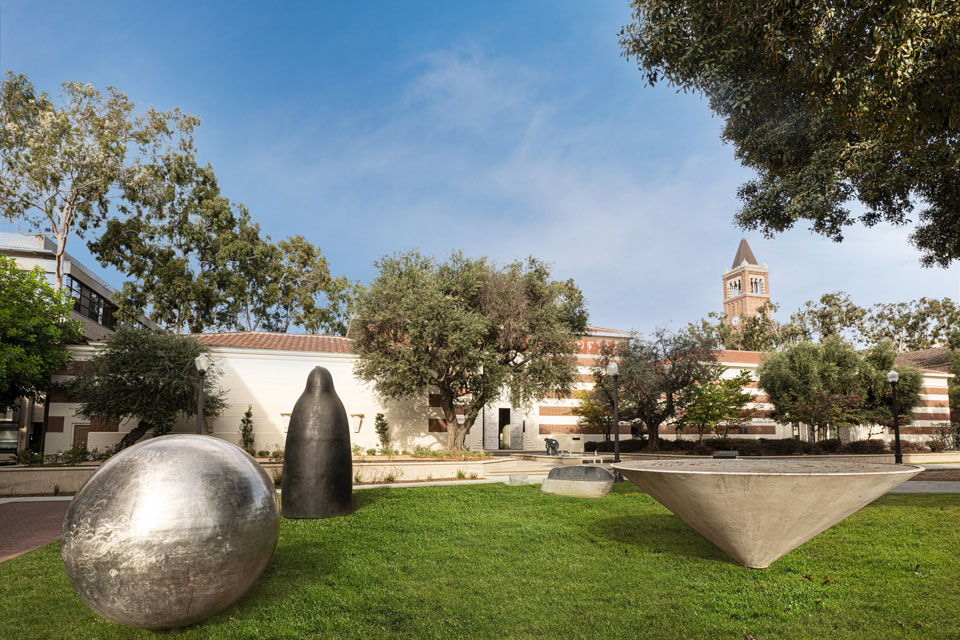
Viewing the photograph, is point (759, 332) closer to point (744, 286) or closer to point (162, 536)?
point (744, 286)

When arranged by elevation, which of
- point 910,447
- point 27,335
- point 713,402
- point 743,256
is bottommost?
point 910,447

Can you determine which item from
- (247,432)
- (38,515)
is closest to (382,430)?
(247,432)

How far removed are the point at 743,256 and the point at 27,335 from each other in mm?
94638

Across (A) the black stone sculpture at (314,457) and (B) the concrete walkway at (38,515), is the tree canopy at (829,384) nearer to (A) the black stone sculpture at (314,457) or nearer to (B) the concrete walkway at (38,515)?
(B) the concrete walkway at (38,515)

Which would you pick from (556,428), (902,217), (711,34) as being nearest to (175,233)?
(556,428)

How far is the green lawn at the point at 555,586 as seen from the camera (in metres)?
5.50

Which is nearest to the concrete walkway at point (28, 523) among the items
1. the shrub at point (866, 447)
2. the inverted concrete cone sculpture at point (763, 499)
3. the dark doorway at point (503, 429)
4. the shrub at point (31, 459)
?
the shrub at point (31, 459)

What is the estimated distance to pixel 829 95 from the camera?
10227 millimetres

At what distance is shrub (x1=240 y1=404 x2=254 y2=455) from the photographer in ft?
80.8

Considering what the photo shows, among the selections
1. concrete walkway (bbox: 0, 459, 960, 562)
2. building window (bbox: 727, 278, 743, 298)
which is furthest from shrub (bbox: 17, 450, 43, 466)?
building window (bbox: 727, 278, 743, 298)

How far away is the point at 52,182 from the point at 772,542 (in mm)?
40424

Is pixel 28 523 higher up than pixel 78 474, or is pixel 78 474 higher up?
pixel 78 474

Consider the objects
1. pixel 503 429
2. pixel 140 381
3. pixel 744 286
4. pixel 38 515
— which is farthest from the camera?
pixel 744 286

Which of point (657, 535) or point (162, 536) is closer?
point (162, 536)
